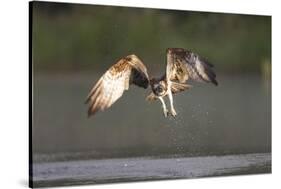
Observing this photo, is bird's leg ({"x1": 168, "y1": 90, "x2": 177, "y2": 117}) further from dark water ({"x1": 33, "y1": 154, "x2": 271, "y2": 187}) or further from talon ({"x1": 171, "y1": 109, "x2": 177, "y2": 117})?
dark water ({"x1": 33, "y1": 154, "x2": 271, "y2": 187})

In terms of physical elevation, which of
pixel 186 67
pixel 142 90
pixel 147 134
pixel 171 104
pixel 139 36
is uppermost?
pixel 139 36

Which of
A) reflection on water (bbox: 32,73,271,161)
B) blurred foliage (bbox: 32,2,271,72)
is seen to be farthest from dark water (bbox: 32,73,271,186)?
blurred foliage (bbox: 32,2,271,72)

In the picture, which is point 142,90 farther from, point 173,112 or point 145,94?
point 173,112

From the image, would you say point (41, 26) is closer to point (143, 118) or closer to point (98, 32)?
point (98, 32)

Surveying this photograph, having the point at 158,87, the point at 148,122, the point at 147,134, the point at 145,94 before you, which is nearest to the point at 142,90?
the point at 145,94

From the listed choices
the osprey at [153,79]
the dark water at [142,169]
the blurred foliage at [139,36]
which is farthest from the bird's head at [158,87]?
the dark water at [142,169]

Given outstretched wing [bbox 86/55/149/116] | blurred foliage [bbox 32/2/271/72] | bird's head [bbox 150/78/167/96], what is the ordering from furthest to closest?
bird's head [bbox 150/78/167/96] < outstretched wing [bbox 86/55/149/116] < blurred foliage [bbox 32/2/271/72]
